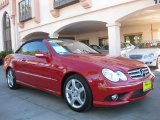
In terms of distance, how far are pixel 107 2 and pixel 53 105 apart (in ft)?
28.1

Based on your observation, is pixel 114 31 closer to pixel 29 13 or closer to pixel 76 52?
pixel 76 52

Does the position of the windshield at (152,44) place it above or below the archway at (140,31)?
below

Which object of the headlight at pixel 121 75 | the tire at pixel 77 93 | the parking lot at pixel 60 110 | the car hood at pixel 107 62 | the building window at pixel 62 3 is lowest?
the parking lot at pixel 60 110

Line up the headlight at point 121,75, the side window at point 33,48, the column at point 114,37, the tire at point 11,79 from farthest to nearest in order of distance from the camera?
the column at point 114,37 < the tire at point 11,79 < the side window at point 33,48 < the headlight at point 121,75

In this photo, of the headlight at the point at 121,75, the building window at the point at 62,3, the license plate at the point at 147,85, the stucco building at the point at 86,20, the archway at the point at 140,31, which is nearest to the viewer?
the headlight at the point at 121,75

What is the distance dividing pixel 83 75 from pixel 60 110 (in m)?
0.94

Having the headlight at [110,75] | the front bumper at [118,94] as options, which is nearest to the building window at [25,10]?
the headlight at [110,75]

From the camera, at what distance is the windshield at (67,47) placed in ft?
18.5

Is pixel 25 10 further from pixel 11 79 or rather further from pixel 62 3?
pixel 11 79

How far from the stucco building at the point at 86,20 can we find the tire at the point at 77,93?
6.82 metres

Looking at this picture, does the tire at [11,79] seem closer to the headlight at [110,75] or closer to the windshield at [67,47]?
the windshield at [67,47]

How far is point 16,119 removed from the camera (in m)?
4.67

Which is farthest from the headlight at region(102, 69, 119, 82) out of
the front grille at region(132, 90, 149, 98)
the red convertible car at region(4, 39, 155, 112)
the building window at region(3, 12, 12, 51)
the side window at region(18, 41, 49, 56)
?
the building window at region(3, 12, 12, 51)

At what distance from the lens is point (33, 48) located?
6.41 meters
